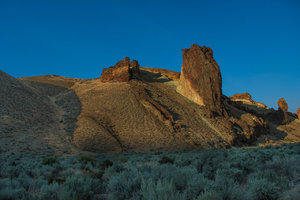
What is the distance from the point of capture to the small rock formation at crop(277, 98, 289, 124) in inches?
2215

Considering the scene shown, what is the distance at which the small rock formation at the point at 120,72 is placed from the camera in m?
44.1

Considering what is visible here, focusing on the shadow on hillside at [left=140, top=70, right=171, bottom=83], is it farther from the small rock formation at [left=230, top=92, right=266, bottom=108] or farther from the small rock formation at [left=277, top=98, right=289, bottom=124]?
the small rock formation at [left=277, top=98, right=289, bottom=124]

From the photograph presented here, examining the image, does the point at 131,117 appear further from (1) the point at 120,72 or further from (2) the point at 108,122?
(1) the point at 120,72

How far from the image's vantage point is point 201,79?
4275 cm

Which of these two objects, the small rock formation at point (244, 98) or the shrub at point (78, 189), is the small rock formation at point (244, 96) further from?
the shrub at point (78, 189)

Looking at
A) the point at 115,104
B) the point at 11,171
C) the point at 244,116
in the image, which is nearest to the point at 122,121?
the point at 115,104

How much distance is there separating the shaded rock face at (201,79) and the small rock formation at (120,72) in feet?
41.9

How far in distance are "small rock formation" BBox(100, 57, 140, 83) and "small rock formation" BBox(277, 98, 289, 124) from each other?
45792 mm

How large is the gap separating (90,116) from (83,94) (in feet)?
38.1

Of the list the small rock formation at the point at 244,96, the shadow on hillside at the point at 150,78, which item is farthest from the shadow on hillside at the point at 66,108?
the small rock formation at the point at 244,96

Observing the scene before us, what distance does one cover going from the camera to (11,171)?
857 centimetres

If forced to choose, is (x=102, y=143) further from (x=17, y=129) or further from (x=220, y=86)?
(x=220, y=86)

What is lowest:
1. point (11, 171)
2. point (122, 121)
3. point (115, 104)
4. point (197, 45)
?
point (11, 171)

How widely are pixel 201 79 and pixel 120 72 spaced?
1921 centimetres
